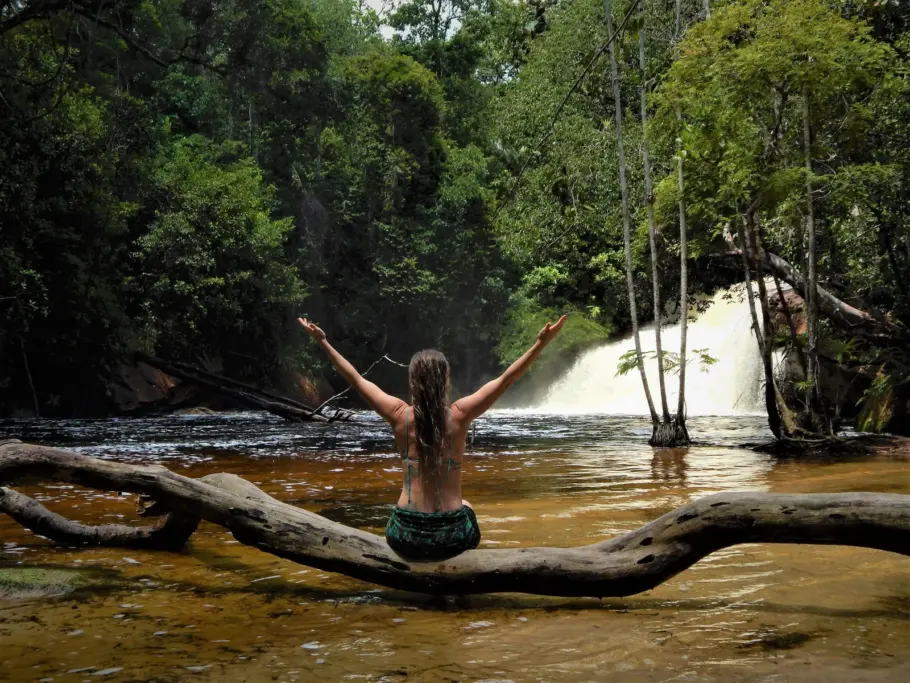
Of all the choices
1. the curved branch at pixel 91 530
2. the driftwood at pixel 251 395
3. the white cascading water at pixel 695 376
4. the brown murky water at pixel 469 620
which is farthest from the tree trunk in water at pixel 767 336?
the driftwood at pixel 251 395

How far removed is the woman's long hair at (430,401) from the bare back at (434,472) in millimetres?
35

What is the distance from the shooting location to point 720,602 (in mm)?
4543

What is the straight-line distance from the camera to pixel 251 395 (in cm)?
2147

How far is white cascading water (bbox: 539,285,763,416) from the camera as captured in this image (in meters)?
23.7

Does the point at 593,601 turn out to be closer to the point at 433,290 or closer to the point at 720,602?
the point at 720,602

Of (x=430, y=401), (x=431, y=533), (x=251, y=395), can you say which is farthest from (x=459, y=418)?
(x=251, y=395)

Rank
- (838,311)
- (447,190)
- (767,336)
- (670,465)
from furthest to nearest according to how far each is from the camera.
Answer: (447,190) → (838,311) → (767,336) → (670,465)

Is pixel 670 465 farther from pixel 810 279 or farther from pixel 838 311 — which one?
pixel 838 311

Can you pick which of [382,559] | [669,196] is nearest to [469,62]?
[669,196]

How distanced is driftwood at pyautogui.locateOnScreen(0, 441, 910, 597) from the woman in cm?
13

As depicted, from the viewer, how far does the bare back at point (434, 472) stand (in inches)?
177

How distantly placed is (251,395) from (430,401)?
17.8 metres

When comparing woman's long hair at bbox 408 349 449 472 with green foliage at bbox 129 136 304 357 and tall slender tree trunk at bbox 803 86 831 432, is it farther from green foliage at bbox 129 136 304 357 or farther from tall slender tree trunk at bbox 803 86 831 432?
green foliage at bbox 129 136 304 357

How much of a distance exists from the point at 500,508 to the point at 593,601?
3.60 metres
